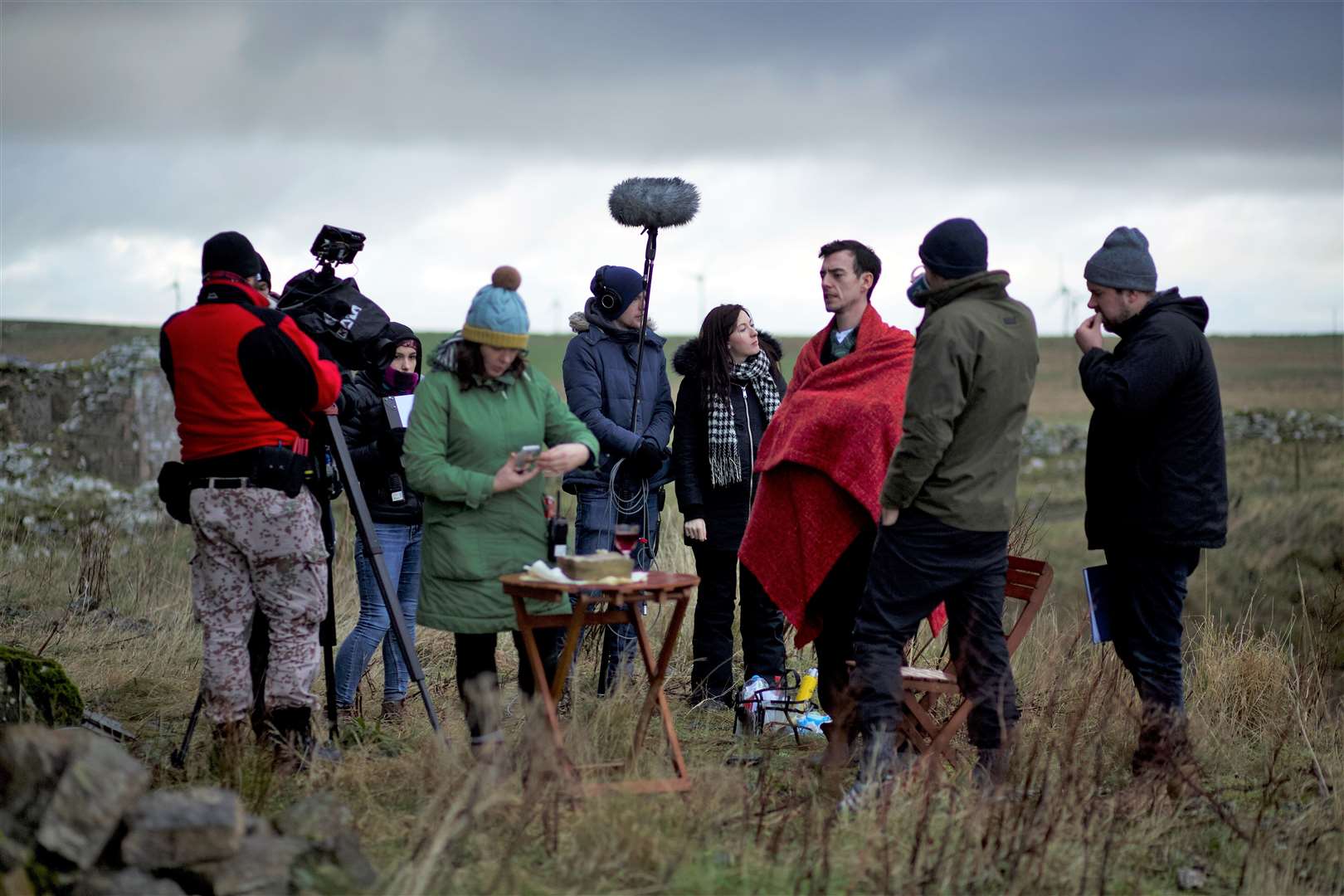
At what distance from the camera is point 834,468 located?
4.91m

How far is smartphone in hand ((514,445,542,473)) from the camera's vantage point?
165 inches

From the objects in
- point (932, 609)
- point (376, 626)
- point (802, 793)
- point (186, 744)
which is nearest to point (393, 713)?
point (376, 626)

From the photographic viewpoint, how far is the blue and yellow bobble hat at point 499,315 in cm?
431

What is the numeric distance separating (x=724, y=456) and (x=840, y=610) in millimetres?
1068

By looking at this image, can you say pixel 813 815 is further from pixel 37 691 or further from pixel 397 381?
pixel 37 691

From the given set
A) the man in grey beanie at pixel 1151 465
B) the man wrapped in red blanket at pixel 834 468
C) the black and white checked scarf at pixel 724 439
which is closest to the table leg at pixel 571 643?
the man wrapped in red blanket at pixel 834 468

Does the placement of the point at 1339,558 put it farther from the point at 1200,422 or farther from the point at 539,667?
the point at 539,667

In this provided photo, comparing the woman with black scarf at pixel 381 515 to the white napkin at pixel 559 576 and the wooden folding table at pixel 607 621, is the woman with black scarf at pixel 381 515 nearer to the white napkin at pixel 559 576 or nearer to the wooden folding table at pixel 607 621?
the wooden folding table at pixel 607 621

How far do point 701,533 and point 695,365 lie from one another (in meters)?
0.76

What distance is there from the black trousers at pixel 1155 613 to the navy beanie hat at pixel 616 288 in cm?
242

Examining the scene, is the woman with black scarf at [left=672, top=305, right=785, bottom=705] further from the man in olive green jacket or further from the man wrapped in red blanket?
the man in olive green jacket

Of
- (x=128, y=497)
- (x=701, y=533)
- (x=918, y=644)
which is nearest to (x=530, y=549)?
(x=701, y=533)

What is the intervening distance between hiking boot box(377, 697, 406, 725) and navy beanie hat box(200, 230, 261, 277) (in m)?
2.01

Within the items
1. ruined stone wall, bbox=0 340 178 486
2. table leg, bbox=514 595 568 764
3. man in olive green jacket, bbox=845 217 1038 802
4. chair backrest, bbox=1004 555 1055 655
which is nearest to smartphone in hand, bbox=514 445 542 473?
table leg, bbox=514 595 568 764
